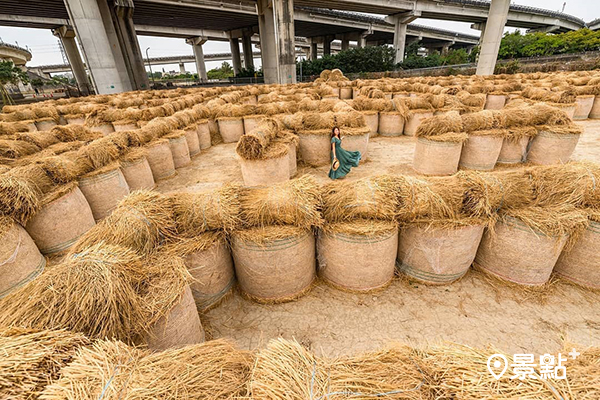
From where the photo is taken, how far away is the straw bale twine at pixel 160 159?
807 cm

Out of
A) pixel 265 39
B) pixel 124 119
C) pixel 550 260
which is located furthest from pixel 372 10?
pixel 550 260

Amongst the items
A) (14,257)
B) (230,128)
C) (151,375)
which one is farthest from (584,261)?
(230,128)

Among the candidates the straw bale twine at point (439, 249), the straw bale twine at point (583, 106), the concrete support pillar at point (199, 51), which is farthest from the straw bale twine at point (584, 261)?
the concrete support pillar at point (199, 51)

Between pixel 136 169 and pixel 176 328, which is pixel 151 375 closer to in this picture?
pixel 176 328

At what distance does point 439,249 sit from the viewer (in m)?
3.80

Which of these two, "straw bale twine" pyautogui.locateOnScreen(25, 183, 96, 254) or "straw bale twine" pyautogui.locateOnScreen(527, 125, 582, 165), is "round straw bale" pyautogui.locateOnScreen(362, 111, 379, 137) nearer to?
"straw bale twine" pyautogui.locateOnScreen(527, 125, 582, 165)

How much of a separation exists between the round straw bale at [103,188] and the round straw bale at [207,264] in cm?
360

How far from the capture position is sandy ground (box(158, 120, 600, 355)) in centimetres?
337

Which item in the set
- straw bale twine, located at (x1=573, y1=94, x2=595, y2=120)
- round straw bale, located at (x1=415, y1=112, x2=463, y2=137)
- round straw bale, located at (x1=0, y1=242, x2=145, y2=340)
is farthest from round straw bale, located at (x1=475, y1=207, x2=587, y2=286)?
straw bale twine, located at (x1=573, y1=94, x2=595, y2=120)

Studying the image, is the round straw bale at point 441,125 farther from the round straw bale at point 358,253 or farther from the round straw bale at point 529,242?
the round straw bale at point 358,253

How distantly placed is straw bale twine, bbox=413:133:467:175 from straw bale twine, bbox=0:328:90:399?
804 cm

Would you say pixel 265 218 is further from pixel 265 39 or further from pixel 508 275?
pixel 265 39

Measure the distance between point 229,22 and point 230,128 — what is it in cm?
4181

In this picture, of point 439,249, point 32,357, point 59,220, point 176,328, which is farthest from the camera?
point 59,220
